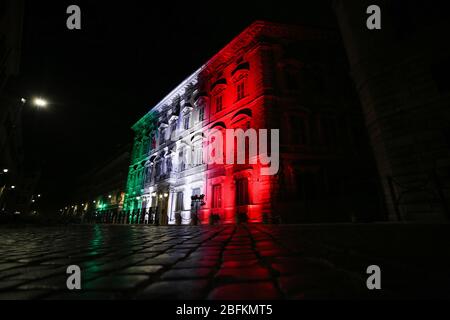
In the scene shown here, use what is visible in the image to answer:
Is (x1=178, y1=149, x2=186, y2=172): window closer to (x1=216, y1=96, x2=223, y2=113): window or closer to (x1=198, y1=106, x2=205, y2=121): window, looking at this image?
(x1=198, y1=106, x2=205, y2=121): window

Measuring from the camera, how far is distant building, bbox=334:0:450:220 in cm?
664

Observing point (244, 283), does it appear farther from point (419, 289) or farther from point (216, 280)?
point (419, 289)

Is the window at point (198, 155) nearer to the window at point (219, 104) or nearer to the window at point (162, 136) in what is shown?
the window at point (219, 104)

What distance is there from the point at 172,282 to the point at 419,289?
1.25 m

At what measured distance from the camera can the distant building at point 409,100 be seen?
21.8 feet

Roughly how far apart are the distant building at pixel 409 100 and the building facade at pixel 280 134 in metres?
3.66

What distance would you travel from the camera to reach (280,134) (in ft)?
44.1

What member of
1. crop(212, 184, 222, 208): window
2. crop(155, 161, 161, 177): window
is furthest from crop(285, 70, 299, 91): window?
crop(155, 161, 161, 177): window

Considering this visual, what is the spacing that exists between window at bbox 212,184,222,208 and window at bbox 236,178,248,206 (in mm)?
1624

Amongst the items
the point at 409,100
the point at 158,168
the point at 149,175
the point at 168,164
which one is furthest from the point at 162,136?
the point at 409,100

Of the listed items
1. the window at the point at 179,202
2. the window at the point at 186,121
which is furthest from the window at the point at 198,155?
the window at the point at 186,121

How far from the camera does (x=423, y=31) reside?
7.62 meters

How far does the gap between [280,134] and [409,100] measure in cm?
665
